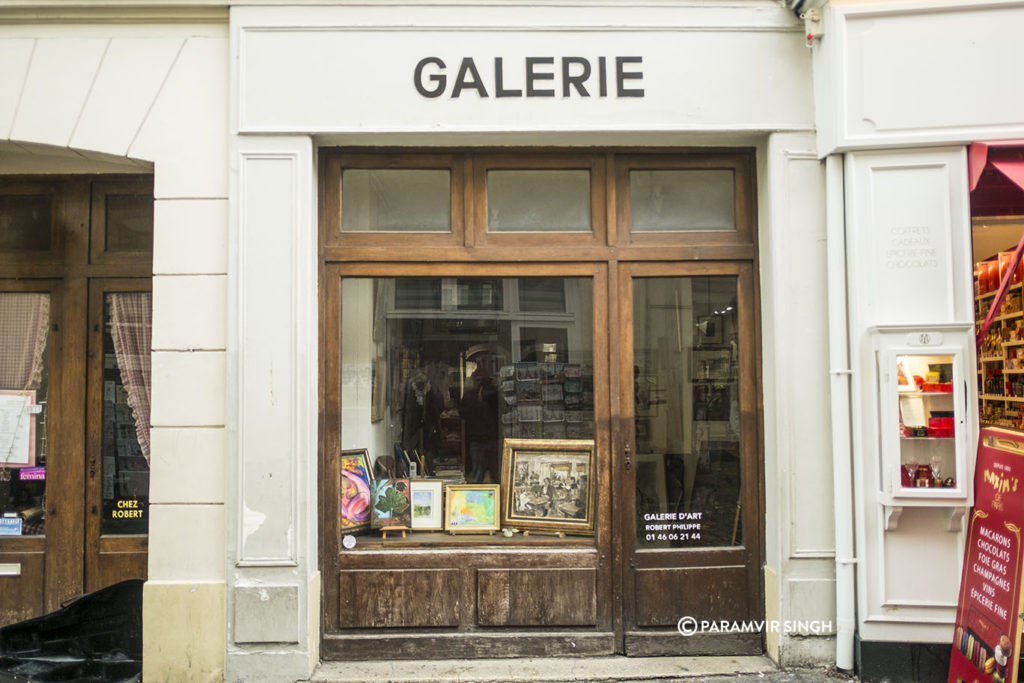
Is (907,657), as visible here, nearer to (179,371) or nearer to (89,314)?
(179,371)

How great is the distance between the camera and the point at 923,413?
457 cm

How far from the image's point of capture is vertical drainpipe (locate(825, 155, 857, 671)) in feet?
15.3

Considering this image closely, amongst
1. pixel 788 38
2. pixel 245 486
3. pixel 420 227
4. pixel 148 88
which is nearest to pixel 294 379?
pixel 245 486

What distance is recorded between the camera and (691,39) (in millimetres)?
4906

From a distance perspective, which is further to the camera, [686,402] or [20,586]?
[20,586]

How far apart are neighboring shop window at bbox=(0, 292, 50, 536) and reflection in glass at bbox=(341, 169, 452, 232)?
95.5 inches

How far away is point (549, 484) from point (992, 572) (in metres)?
2.67

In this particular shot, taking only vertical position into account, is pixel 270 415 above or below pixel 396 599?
above

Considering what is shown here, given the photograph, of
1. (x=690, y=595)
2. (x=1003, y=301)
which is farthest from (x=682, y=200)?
(x=690, y=595)

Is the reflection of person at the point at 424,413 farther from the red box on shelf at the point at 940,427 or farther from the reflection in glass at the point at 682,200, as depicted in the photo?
the red box on shelf at the point at 940,427

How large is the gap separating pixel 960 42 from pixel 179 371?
547cm

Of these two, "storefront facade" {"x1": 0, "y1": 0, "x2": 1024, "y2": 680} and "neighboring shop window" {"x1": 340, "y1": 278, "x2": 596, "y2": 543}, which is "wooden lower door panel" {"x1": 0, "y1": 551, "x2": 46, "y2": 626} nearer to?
"storefront facade" {"x1": 0, "y1": 0, "x2": 1024, "y2": 680}

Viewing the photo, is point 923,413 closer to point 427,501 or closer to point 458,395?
point 458,395

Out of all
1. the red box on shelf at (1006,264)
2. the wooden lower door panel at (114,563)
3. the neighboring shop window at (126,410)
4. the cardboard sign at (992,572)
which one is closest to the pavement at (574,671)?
the cardboard sign at (992,572)
